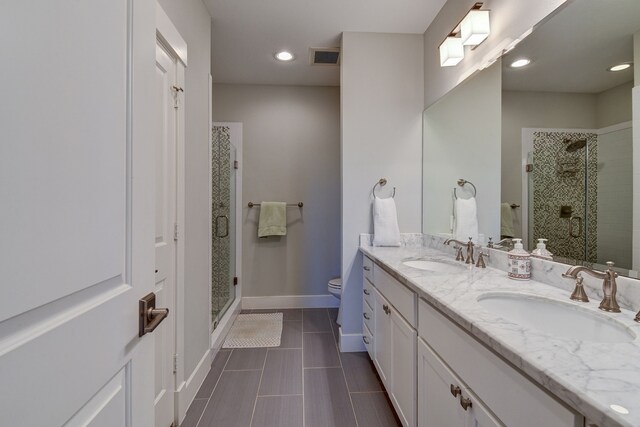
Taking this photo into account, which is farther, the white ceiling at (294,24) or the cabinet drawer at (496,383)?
the white ceiling at (294,24)

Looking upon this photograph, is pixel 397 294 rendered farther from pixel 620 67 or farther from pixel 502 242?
pixel 620 67

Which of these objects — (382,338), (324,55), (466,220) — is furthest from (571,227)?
(324,55)

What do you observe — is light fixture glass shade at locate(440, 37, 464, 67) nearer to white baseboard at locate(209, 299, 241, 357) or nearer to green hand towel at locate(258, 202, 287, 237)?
green hand towel at locate(258, 202, 287, 237)

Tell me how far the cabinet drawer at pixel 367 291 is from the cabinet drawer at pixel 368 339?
21 centimetres

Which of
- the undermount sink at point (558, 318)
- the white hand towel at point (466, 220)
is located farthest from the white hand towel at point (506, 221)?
the undermount sink at point (558, 318)

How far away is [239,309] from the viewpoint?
3.04 m

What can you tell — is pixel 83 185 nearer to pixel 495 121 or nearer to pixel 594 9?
pixel 594 9

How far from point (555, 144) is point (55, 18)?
1.56 m

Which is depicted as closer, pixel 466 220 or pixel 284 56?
pixel 466 220

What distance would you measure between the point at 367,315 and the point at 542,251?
1195mm

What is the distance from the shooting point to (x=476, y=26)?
1526 mm

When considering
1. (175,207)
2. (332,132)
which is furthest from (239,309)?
(332,132)

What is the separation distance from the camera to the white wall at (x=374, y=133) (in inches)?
87.8

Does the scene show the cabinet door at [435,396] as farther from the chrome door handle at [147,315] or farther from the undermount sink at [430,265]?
the chrome door handle at [147,315]
